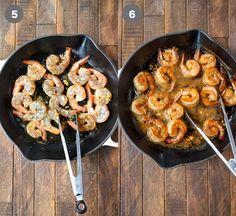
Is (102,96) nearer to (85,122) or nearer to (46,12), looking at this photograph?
(85,122)

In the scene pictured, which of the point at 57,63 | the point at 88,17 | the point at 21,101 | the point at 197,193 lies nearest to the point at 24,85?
the point at 21,101

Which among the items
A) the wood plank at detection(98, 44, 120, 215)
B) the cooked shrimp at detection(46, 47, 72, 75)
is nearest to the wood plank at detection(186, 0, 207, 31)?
the cooked shrimp at detection(46, 47, 72, 75)

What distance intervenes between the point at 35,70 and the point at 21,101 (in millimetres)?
150

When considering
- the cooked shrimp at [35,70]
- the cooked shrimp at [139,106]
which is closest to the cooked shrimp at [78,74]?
the cooked shrimp at [35,70]

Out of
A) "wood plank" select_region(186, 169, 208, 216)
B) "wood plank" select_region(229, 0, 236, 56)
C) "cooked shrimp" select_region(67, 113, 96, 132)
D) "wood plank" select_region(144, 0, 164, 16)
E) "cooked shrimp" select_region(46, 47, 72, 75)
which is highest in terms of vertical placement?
"wood plank" select_region(144, 0, 164, 16)

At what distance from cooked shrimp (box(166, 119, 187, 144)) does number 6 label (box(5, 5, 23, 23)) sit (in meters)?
0.85

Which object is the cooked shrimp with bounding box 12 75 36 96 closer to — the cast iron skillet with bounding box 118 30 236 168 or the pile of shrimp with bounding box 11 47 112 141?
the pile of shrimp with bounding box 11 47 112 141

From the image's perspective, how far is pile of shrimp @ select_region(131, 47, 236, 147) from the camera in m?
1.81

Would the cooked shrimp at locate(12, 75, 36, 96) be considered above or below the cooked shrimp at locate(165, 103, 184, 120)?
above

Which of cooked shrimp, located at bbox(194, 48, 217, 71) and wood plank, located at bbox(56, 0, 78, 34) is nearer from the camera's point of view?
cooked shrimp, located at bbox(194, 48, 217, 71)

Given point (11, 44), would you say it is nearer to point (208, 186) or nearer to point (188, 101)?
point (188, 101)

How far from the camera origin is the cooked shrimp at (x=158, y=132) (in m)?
1.81

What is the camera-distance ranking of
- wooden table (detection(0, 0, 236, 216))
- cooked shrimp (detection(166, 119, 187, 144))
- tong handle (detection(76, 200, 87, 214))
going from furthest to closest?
wooden table (detection(0, 0, 236, 216)) → cooked shrimp (detection(166, 119, 187, 144)) → tong handle (detection(76, 200, 87, 214))

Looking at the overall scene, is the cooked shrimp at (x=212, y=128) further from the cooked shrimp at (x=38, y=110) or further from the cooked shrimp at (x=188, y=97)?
the cooked shrimp at (x=38, y=110)
